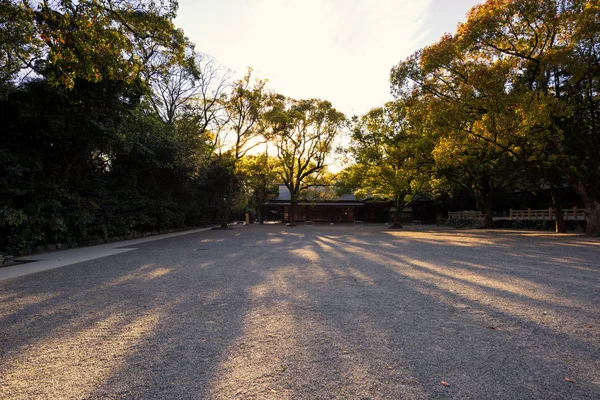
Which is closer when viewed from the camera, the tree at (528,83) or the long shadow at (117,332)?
the long shadow at (117,332)

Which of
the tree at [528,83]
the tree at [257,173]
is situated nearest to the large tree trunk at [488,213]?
the tree at [528,83]

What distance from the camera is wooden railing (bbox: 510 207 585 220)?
20619 millimetres

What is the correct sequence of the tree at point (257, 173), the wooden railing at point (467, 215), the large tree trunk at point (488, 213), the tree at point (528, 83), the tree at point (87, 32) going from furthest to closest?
the wooden railing at point (467, 215) → the tree at point (257, 173) → the large tree trunk at point (488, 213) → the tree at point (528, 83) → the tree at point (87, 32)

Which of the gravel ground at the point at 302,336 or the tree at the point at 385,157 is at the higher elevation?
the tree at the point at 385,157

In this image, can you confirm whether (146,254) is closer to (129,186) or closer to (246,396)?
(129,186)

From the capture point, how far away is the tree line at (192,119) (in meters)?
6.75

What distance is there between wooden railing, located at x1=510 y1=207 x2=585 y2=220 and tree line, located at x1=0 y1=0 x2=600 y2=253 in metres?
3.35

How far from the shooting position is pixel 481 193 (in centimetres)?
2333

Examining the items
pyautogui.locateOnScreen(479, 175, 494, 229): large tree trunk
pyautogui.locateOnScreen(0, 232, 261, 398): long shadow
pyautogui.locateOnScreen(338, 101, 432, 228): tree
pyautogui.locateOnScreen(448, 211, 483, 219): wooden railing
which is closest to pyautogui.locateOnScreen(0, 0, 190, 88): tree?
pyautogui.locateOnScreen(0, 232, 261, 398): long shadow

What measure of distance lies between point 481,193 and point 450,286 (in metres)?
21.3

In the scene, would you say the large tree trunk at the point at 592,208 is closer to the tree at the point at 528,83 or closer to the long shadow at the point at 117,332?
the tree at the point at 528,83

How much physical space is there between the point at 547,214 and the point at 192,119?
1033 inches

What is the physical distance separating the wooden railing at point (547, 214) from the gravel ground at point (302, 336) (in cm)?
1913

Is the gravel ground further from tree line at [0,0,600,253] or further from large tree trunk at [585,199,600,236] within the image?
large tree trunk at [585,199,600,236]
